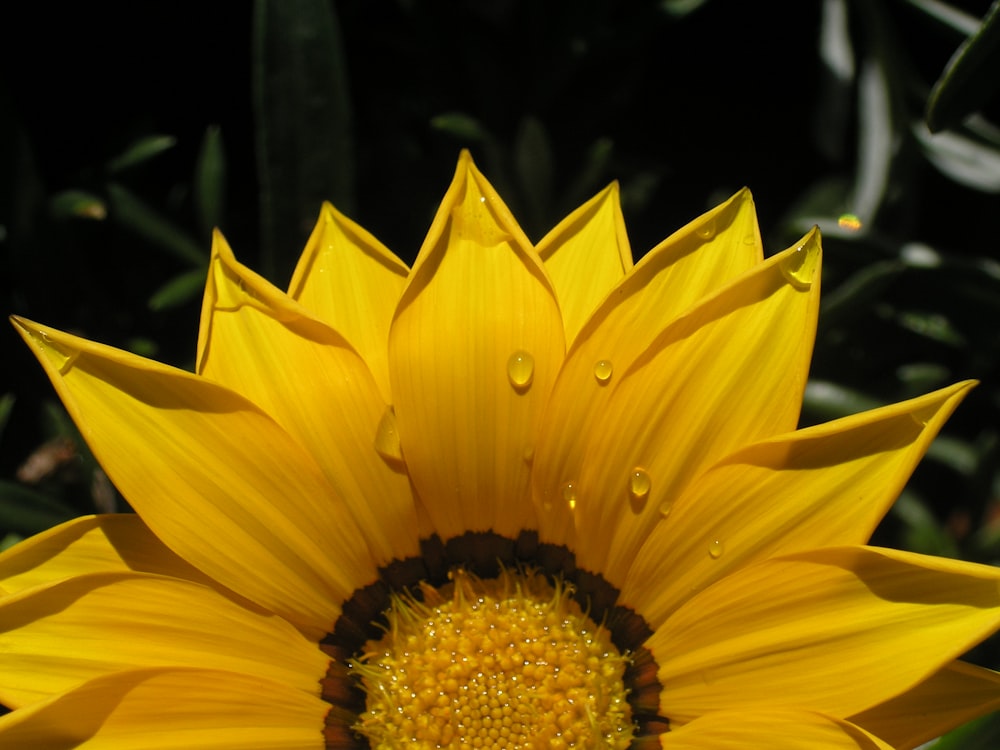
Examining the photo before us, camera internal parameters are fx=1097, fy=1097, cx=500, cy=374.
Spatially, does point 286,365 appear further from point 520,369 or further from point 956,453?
point 956,453

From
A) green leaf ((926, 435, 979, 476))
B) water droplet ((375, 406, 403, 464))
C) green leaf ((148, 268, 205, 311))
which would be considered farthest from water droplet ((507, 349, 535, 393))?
green leaf ((926, 435, 979, 476))

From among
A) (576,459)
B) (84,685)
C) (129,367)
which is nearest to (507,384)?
(576,459)

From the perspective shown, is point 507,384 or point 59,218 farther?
point 59,218

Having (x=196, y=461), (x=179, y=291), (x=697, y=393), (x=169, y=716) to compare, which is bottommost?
(x=169, y=716)

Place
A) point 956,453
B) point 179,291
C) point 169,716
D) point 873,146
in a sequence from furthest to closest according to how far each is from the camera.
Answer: point 956,453, point 873,146, point 179,291, point 169,716

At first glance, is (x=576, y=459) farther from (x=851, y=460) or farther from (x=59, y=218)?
(x=59, y=218)

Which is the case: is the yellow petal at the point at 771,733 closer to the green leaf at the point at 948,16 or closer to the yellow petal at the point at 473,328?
the yellow petal at the point at 473,328

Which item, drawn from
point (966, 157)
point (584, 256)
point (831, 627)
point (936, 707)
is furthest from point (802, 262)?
point (966, 157)
